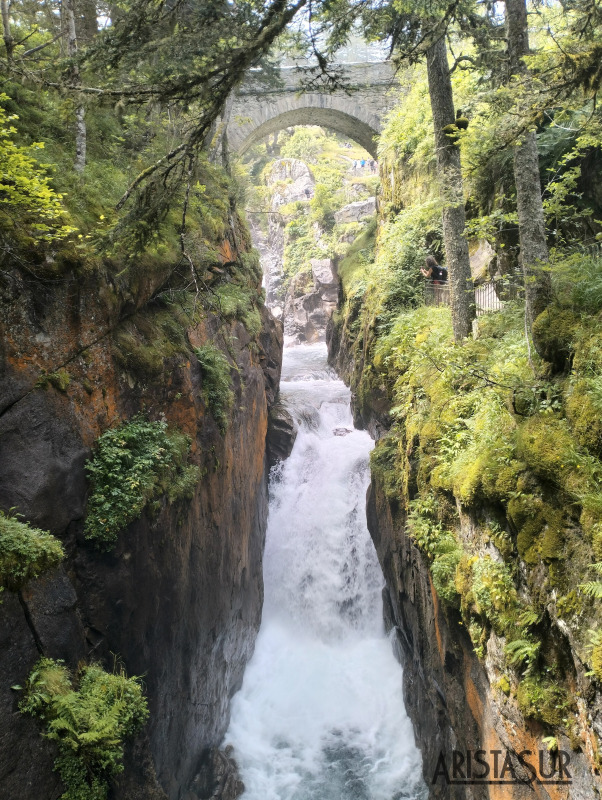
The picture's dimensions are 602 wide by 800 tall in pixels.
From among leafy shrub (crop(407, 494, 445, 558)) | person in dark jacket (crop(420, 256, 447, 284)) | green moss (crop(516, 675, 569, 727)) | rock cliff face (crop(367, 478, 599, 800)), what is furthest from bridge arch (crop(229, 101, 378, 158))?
green moss (crop(516, 675, 569, 727))

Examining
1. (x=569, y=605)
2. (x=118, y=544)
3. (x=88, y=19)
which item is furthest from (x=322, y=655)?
(x=88, y=19)


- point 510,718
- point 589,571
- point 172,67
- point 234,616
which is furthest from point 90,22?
point 510,718

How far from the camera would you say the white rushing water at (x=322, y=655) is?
1022 centimetres

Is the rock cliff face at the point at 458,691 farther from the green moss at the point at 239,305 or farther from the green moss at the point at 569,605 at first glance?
the green moss at the point at 239,305

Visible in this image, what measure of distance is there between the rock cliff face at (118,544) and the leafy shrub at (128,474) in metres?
0.18

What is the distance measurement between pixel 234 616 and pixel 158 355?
6466 millimetres

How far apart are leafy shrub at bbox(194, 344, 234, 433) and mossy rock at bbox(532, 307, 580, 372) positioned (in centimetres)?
579

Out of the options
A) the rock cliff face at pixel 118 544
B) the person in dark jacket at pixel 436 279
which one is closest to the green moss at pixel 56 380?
the rock cliff face at pixel 118 544

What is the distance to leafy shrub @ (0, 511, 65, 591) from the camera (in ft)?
16.6

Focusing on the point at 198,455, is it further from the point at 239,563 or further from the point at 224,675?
the point at 224,675

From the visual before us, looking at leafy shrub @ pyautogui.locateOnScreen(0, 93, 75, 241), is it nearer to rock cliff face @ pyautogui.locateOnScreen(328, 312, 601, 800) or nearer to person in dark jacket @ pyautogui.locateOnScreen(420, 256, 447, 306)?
rock cliff face @ pyautogui.locateOnScreen(328, 312, 601, 800)

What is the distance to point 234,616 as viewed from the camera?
37.9 ft

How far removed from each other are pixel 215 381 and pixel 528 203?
237 inches

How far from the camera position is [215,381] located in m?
10.0
